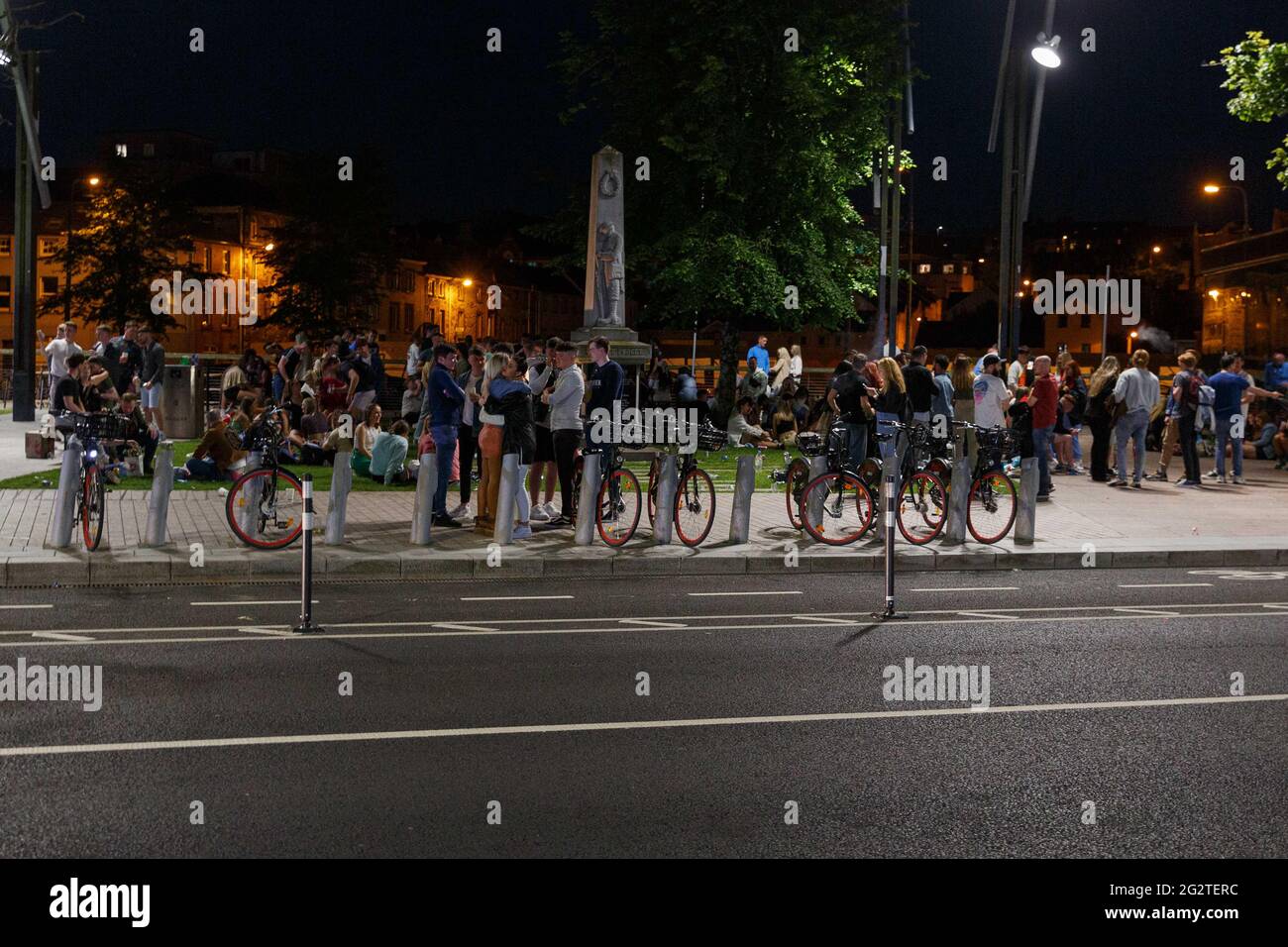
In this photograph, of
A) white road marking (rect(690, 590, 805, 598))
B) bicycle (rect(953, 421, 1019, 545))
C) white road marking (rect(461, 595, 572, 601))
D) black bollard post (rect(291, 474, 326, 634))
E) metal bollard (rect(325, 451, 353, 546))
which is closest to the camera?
black bollard post (rect(291, 474, 326, 634))

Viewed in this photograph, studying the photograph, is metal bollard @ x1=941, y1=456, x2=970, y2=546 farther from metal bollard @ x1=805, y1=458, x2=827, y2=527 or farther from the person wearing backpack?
the person wearing backpack

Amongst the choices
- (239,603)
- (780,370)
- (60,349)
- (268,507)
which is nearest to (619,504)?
(268,507)

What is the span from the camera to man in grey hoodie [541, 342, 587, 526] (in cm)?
1484

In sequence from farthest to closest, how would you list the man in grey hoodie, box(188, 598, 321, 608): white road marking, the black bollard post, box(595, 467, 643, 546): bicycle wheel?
1. the man in grey hoodie
2. box(595, 467, 643, 546): bicycle wheel
3. box(188, 598, 321, 608): white road marking
4. the black bollard post

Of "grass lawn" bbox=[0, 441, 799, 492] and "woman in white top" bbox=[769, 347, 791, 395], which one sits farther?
"woman in white top" bbox=[769, 347, 791, 395]

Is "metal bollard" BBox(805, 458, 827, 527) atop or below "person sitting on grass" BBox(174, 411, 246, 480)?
below

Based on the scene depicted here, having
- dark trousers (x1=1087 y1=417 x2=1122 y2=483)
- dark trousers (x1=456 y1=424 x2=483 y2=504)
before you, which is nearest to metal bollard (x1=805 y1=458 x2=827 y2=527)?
dark trousers (x1=456 y1=424 x2=483 y2=504)

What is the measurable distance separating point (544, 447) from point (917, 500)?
4012 mm

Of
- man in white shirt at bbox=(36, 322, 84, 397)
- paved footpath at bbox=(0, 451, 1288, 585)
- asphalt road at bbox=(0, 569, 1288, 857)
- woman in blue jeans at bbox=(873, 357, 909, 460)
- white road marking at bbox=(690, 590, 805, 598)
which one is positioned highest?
man in white shirt at bbox=(36, 322, 84, 397)

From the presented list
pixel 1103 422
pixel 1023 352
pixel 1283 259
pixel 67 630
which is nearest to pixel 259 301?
pixel 1283 259

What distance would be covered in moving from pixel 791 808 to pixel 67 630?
237 inches

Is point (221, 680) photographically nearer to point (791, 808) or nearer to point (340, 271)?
point (791, 808)

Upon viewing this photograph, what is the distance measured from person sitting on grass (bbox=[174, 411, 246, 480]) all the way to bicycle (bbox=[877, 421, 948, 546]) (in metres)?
8.23

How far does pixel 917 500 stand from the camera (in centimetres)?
1549
